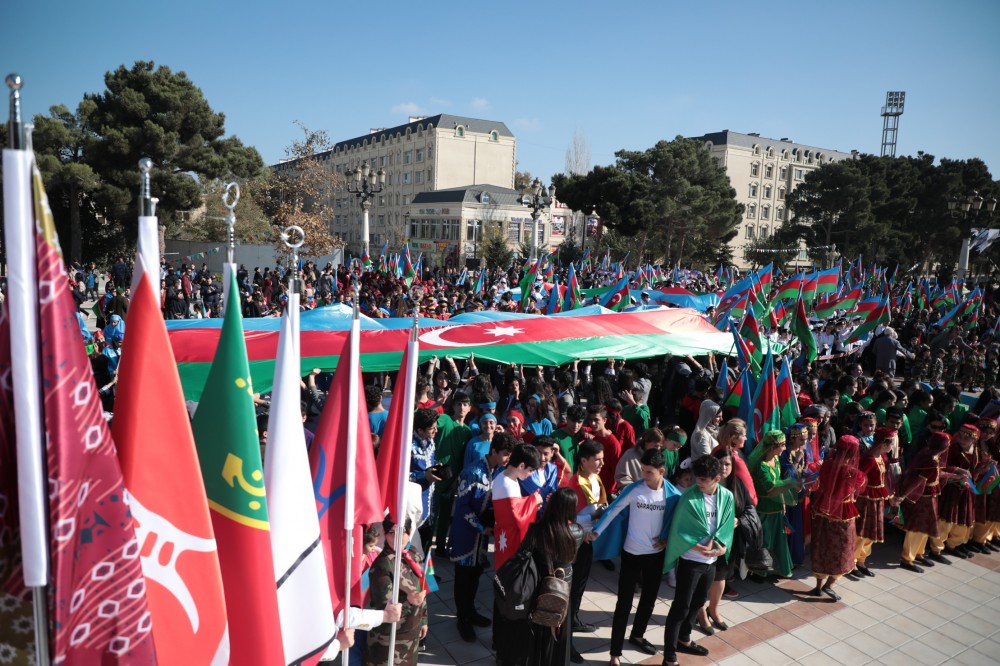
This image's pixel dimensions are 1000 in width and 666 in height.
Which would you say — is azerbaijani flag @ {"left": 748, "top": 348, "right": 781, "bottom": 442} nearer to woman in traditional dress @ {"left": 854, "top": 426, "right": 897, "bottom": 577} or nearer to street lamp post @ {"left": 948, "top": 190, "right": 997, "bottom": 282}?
woman in traditional dress @ {"left": 854, "top": 426, "right": 897, "bottom": 577}

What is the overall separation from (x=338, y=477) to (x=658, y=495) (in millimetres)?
2384

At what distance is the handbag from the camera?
381cm

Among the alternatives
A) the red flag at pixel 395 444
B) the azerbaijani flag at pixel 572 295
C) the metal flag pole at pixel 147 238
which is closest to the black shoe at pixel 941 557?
the red flag at pixel 395 444

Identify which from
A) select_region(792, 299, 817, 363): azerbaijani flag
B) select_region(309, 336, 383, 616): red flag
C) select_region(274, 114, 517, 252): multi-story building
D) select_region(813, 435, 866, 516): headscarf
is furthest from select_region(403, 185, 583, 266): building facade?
select_region(309, 336, 383, 616): red flag

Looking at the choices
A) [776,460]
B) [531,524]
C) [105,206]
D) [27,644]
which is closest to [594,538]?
[531,524]

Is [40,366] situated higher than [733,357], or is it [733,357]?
[40,366]

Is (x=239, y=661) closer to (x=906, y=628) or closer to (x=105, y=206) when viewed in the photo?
(x=906, y=628)

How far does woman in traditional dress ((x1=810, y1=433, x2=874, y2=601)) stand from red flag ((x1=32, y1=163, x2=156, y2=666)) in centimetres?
569

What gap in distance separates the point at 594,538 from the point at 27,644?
→ 339 centimetres

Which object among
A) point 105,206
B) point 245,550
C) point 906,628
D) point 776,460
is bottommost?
point 906,628


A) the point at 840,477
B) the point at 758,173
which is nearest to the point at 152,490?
the point at 840,477

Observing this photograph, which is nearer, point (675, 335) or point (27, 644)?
point (27, 644)

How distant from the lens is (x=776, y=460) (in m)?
5.92

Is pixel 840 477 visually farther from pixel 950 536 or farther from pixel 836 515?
pixel 950 536
